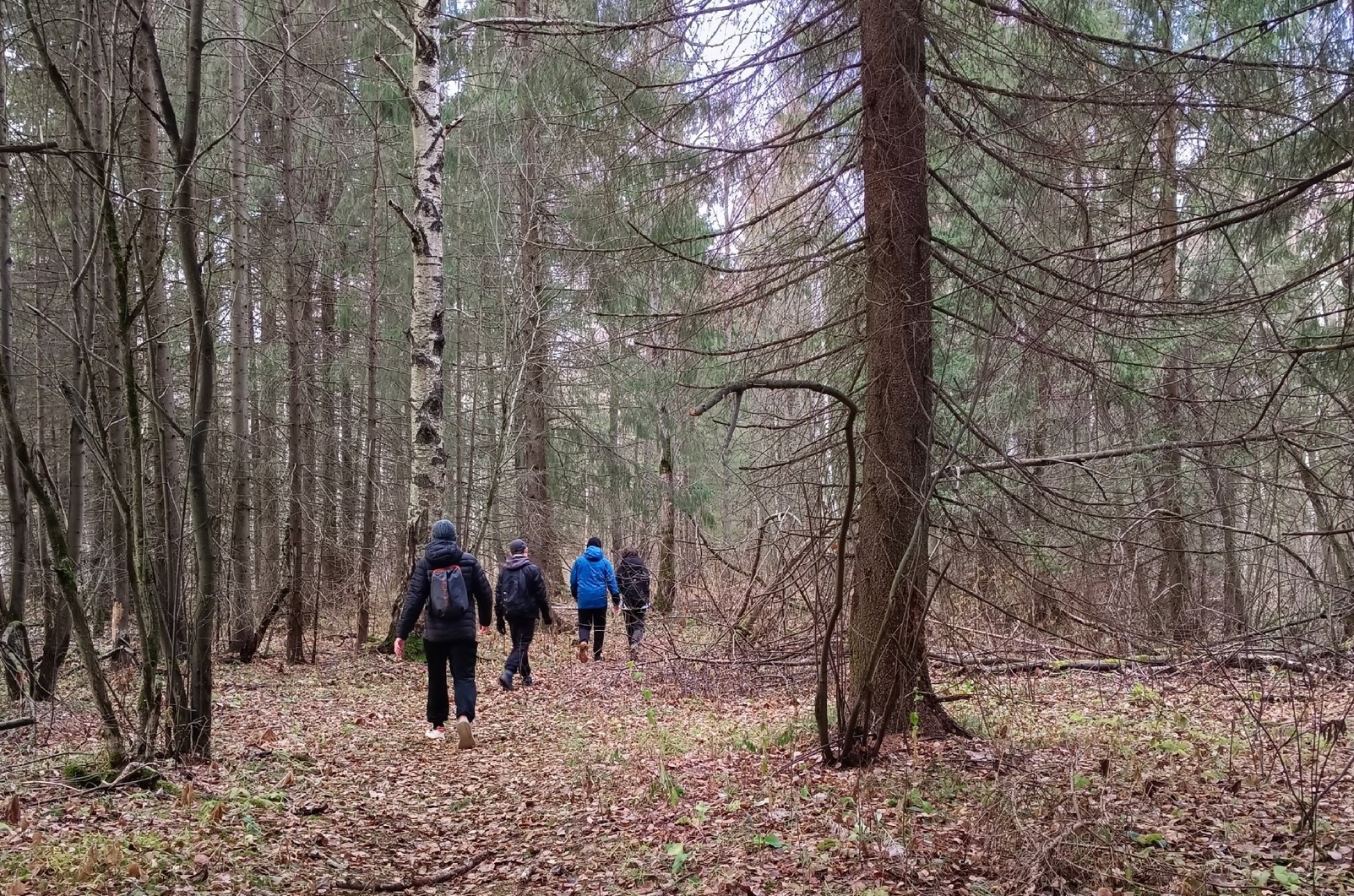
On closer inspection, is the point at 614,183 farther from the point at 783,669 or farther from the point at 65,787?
the point at 65,787

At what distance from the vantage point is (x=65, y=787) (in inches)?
203

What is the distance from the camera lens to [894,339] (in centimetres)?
593

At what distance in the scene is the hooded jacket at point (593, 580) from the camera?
38.9 ft

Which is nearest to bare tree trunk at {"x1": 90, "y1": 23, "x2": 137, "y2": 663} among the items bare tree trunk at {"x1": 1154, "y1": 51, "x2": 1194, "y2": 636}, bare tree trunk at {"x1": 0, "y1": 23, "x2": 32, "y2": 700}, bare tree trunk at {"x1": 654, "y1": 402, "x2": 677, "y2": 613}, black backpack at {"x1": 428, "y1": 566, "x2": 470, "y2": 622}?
bare tree trunk at {"x1": 0, "y1": 23, "x2": 32, "y2": 700}

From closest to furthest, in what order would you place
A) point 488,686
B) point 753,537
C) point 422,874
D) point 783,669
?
1. point 422,874
2. point 783,669
3. point 753,537
4. point 488,686

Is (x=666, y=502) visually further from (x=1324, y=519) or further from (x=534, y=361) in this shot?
(x=1324, y=519)

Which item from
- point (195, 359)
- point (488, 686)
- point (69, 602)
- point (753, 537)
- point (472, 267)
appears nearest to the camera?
point (69, 602)

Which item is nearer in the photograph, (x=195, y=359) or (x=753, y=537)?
(x=195, y=359)

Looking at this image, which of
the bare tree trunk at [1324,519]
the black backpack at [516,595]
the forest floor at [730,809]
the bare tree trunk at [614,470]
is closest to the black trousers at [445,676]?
the forest floor at [730,809]

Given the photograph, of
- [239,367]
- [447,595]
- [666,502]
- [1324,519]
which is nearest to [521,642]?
[447,595]

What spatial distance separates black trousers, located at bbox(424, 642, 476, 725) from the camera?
767 cm

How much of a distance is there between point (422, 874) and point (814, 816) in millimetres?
2135

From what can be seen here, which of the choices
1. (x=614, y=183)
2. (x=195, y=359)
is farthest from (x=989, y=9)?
(x=195, y=359)

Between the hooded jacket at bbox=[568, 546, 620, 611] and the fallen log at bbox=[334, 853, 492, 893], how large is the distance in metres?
7.17
